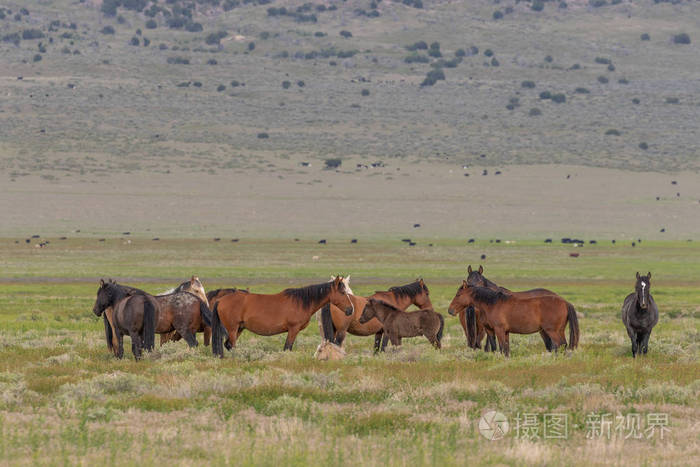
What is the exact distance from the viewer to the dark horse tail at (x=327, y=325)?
797 inches

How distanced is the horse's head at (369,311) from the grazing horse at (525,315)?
68.4 inches

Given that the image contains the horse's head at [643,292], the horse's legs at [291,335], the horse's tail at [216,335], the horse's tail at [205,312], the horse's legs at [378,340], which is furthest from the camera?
the horse's legs at [378,340]

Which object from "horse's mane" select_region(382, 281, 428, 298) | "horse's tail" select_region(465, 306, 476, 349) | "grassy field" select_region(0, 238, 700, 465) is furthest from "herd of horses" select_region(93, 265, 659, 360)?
"horse's mane" select_region(382, 281, 428, 298)

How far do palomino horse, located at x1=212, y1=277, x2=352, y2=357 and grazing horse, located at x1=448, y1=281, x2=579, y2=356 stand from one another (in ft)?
7.52

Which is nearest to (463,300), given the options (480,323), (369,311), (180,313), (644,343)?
(480,323)

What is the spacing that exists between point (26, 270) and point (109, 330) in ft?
126

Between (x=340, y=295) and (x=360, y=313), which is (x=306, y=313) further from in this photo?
(x=360, y=313)

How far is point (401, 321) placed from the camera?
2044 cm

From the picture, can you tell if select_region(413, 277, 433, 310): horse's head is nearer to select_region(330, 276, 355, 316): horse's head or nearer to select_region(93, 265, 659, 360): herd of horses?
select_region(93, 265, 659, 360): herd of horses

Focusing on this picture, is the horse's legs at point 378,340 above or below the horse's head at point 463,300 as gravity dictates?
below

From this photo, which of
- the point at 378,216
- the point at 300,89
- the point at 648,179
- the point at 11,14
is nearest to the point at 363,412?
the point at 378,216

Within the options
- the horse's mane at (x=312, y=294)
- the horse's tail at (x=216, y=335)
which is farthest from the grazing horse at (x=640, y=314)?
the horse's tail at (x=216, y=335)

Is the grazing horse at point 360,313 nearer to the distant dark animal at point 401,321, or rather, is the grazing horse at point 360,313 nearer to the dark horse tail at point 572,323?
the distant dark animal at point 401,321

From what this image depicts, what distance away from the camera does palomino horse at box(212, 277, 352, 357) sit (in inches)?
758
